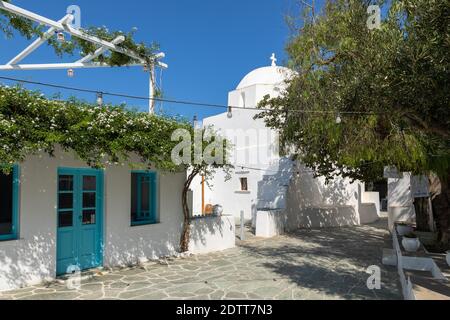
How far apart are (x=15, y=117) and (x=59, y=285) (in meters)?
3.69

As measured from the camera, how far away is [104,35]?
9117mm

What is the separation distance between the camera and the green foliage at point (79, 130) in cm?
634

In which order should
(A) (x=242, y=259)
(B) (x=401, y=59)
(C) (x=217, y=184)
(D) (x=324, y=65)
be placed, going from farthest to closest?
(C) (x=217, y=184), (A) (x=242, y=259), (D) (x=324, y=65), (B) (x=401, y=59)

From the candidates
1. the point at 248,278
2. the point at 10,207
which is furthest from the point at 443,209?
the point at 10,207

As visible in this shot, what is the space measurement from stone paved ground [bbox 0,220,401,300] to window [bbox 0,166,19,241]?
1.24 m

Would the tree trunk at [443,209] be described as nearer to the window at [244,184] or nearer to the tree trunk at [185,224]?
the tree trunk at [185,224]

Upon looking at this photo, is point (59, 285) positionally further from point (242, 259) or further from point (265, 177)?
point (265, 177)

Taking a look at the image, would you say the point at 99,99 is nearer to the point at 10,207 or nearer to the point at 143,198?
the point at 10,207

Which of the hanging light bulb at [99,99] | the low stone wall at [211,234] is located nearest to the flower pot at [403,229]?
the low stone wall at [211,234]

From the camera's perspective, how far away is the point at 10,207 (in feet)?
23.8

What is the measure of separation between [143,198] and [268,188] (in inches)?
377

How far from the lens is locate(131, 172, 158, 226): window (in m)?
9.88
